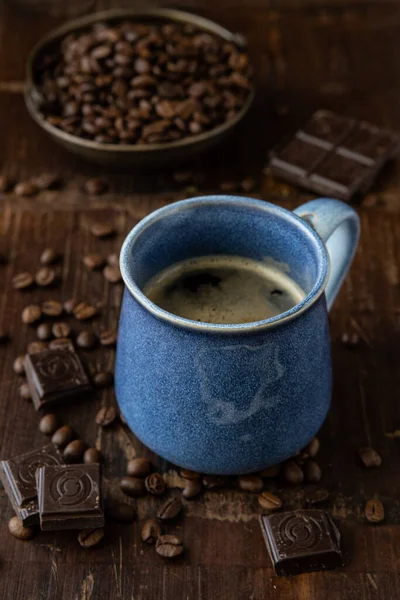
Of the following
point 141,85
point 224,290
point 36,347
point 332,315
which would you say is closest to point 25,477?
point 36,347

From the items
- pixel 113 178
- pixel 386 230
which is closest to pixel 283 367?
pixel 386 230

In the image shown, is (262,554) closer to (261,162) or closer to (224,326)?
(224,326)

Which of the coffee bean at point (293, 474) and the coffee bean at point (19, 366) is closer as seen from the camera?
the coffee bean at point (293, 474)

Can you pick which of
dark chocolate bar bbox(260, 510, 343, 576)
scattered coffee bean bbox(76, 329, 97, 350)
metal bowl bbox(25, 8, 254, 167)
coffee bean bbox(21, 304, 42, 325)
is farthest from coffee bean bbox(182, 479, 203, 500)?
metal bowl bbox(25, 8, 254, 167)

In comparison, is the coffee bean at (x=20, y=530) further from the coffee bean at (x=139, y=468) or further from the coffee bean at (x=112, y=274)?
the coffee bean at (x=112, y=274)

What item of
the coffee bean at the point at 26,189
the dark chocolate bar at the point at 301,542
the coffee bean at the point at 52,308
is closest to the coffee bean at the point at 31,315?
the coffee bean at the point at 52,308

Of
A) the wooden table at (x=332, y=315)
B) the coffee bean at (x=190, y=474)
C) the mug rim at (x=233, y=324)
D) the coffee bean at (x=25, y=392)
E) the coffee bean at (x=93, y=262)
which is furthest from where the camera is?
the coffee bean at (x=93, y=262)

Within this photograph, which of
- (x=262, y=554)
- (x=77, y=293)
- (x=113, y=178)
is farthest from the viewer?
(x=113, y=178)
